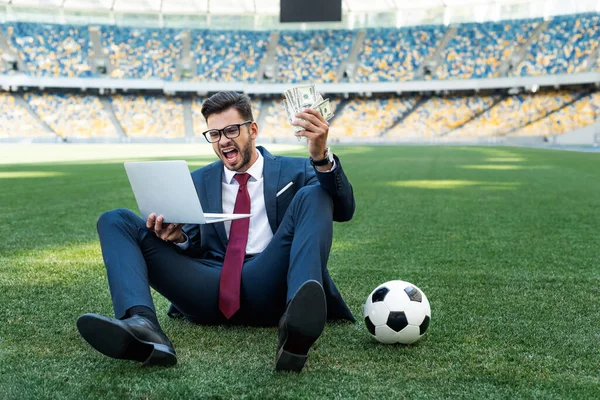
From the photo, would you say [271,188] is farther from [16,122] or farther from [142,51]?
[142,51]

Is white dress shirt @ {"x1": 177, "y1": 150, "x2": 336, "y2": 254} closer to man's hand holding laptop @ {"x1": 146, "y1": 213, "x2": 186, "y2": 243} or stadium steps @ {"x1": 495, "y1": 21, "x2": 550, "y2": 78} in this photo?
man's hand holding laptop @ {"x1": 146, "y1": 213, "x2": 186, "y2": 243}

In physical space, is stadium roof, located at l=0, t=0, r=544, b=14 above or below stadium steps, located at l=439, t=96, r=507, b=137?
above

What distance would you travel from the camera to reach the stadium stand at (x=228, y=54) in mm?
44469

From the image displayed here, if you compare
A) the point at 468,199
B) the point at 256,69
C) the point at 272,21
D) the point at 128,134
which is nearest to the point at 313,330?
the point at 468,199

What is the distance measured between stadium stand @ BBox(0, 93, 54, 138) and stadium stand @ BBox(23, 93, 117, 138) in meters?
0.76

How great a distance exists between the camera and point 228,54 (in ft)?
149

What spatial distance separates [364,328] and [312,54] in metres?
42.9

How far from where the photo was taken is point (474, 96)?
137 ft

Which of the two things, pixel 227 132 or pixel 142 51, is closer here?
pixel 227 132

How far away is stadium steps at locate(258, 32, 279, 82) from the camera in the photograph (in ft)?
146

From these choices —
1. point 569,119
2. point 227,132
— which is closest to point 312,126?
point 227,132

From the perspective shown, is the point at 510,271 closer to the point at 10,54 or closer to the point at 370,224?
the point at 370,224

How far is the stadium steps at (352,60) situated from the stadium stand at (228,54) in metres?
5.78

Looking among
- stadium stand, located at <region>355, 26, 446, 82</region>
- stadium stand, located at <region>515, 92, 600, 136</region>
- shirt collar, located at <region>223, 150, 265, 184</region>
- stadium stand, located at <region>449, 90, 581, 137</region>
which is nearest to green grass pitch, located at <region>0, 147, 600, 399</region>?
shirt collar, located at <region>223, 150, 265, 184</region>
